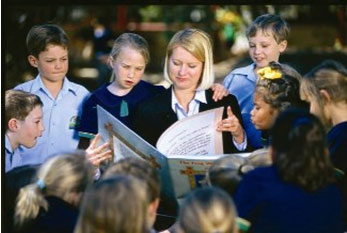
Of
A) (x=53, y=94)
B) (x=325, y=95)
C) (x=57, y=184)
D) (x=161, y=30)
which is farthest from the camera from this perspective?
(x=161, y=30)

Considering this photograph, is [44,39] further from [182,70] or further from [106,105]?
[182,70]

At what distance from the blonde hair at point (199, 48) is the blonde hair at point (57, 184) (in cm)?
94

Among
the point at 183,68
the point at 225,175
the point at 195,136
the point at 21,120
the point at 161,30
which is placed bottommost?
the point at 225,175

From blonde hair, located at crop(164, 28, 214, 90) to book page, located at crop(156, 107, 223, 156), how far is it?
0.20 m

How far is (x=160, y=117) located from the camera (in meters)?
4.01

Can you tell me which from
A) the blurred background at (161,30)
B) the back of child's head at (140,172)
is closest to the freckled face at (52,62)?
the back of child's head at (140,172)

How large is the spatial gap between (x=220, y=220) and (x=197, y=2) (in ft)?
6.32

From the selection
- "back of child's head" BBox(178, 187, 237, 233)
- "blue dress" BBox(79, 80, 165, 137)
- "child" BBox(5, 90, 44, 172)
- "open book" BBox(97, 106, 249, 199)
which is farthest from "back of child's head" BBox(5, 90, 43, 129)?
"back of child's head" BBox(178, 187, 237, 233)

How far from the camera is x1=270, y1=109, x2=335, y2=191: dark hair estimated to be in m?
3.14

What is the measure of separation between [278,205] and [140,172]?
55cm

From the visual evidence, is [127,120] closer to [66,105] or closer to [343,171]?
[66,105]

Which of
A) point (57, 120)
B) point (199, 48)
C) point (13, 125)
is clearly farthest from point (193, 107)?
point (13, 125)

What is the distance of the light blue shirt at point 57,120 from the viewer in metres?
4.34

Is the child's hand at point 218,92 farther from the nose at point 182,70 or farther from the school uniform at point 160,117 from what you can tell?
the nose at point 182,70
